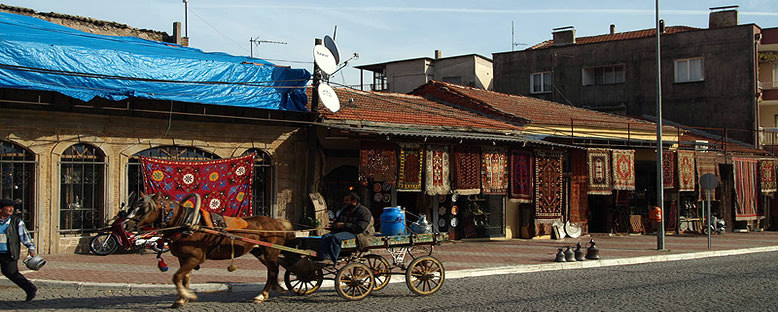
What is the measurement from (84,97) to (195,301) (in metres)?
7.78

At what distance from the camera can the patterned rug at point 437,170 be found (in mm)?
20562

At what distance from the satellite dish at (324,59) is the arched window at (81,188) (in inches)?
234

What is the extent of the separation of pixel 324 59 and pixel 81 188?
6986mm

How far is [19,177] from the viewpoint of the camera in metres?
16.4

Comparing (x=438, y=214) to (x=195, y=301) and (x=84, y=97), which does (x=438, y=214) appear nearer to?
(x=84, y=97)

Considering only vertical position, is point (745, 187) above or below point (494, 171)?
below

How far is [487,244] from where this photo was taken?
2216 centimetres

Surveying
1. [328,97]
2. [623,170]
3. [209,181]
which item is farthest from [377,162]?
[623,170]

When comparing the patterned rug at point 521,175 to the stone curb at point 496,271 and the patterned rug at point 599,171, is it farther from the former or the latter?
the stone curb at point 496,271

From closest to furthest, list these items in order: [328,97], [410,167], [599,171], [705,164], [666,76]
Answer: [328,97], [410,167], [599,171], [705,164], [666,76]

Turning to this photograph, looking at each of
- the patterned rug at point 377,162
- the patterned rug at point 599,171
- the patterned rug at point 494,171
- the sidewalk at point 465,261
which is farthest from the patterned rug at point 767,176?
the patterned rug at point 377,162

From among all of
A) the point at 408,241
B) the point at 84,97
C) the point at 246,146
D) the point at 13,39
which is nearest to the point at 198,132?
the point at 246,146

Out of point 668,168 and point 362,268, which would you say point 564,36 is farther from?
point 362,268

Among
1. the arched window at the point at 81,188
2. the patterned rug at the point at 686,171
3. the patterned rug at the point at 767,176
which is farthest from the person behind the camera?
the patterned rug at the point at 767,176
